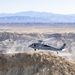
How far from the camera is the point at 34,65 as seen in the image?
3591cm

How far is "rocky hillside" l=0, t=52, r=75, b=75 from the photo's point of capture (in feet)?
115

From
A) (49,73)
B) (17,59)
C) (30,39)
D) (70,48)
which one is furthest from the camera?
(30,39)

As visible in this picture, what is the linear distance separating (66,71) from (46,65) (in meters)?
2.85

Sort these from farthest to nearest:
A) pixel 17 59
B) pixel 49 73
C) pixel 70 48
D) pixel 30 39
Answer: pixel 30 39 → pixel 70 48 → pixel 17 59 → pixel 49 73

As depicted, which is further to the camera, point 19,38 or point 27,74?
point 19,38

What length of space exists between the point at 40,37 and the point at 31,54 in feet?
309

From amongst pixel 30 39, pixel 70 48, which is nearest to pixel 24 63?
pixel 70 48

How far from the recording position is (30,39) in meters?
124

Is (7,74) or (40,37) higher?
(7,74)

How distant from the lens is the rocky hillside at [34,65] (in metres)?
35.0

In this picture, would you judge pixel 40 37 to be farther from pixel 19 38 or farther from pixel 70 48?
pixel 70 48

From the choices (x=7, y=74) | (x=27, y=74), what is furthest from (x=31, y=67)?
(x=7, y=74)

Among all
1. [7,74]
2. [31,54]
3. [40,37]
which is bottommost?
[40,37]

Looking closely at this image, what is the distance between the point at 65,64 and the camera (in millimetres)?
36281
